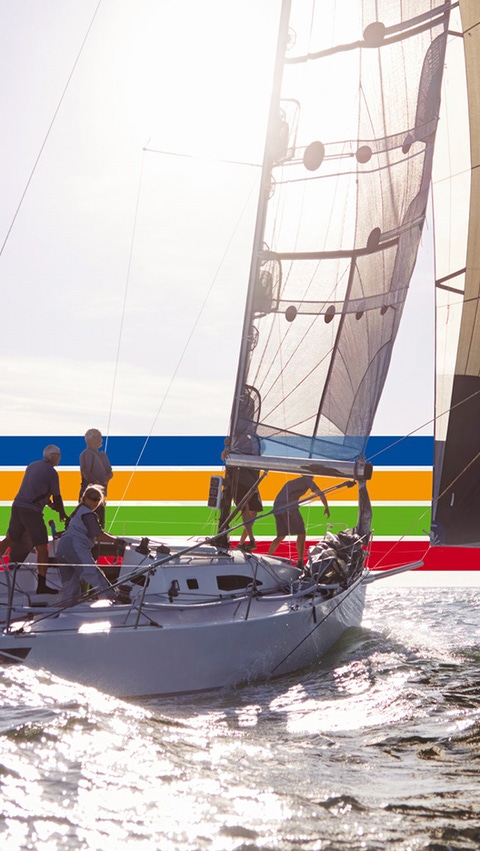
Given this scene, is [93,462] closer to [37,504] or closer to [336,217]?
[37,504]

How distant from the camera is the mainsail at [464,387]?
8797 mm

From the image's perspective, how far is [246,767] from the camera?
390cm

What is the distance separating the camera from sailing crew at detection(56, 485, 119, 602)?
239 inches

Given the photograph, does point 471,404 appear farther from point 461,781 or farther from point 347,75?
point 461,781

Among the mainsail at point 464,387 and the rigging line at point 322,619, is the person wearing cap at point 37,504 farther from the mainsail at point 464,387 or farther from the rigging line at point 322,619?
the mainsail at point 464,387

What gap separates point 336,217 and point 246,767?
6.43m

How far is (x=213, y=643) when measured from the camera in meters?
5.75

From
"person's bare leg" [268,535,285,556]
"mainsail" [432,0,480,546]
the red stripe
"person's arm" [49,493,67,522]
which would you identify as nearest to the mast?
"person's bare leg" [268,535,285,556]

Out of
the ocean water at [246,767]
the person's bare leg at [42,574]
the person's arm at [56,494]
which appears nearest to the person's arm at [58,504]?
the person's arm at [56,494]

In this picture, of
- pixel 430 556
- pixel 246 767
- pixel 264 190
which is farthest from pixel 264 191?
pixel 430 556

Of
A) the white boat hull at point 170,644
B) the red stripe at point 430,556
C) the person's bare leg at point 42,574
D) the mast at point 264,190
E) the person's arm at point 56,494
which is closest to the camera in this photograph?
the white boat hull at point 170,644

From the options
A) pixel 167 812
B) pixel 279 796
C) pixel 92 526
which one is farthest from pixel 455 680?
pixel 167 812

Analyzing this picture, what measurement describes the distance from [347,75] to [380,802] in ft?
25.4

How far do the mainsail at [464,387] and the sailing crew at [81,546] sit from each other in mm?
4321
